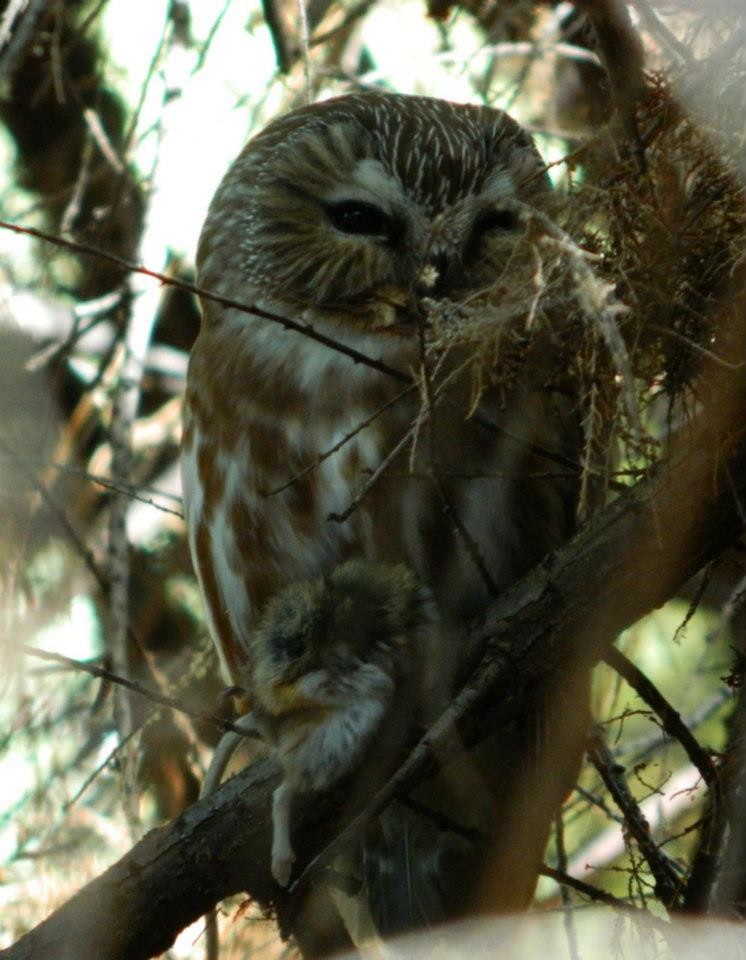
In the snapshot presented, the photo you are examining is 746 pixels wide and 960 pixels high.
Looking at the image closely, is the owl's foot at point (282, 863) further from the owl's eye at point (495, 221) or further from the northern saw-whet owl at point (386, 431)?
the owl's eye at point (495, 221)

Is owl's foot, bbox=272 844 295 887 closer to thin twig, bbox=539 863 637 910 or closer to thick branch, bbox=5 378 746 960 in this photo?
thick branch, bbox=5 378 746 960

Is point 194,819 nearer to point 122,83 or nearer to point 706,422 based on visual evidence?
point 706,422

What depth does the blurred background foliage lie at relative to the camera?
2.29 meters

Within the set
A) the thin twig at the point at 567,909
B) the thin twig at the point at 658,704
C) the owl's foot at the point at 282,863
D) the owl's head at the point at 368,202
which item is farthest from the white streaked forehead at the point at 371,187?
the owl's foot at the point at 282,863

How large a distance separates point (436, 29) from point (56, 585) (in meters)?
1.76

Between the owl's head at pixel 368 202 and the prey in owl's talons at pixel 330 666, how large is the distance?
55 cm

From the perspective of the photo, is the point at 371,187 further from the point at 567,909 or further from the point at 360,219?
the point at 567,909

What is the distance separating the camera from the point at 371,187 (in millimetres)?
3049

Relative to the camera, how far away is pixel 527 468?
113 inches

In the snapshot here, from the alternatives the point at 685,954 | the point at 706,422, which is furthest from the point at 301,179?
the point at 685,954

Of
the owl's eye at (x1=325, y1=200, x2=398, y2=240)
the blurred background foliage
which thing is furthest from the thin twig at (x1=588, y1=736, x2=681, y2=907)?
the owl's eye at (x1=325, y1=200, x2=398, y2=240)

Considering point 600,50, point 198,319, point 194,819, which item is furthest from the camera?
point 198,319

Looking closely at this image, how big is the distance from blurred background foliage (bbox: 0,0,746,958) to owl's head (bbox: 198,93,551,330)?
15cm

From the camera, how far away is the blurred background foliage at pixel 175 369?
7.50 ft
